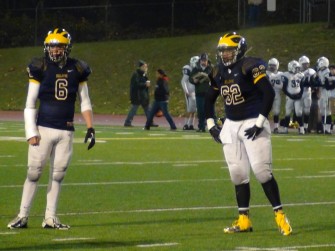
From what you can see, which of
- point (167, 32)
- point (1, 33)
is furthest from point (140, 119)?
point (1, 33)

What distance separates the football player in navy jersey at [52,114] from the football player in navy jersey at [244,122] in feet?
4.90

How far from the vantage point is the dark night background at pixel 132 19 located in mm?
52406

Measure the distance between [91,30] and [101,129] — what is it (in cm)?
2438

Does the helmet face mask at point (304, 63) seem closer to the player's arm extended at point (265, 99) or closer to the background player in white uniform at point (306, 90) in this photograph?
the background player in white uniform at point (306, 90)

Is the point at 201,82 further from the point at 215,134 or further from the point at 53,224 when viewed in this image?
the point at 53,224

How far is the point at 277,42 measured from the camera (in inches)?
1831

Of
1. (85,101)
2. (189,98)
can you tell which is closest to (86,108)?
(85,101)

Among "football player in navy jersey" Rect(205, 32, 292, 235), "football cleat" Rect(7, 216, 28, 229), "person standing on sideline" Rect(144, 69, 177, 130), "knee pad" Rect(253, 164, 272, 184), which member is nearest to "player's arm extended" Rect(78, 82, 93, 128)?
"football cleat" Rect(7, 216, 28, 229)

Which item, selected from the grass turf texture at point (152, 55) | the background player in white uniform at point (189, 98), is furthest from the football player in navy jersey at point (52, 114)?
the grass turf texture at point (152, 55)

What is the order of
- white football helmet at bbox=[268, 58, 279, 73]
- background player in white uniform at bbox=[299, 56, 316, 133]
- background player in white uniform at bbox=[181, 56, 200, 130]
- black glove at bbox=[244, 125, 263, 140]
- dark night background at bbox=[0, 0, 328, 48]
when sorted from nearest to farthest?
black glove at bbox=[244, 125, 263, 140] < background player in white uniform at bbox=[299, 56, 316, 133] < white football helmet at bbox=[268, 58, 279, 73] < background player in white uniform at bbox=[181, 56, 200, 130] < dark night background at bbox=[0, 0, 328, 48]

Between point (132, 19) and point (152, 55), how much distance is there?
22.6 ft

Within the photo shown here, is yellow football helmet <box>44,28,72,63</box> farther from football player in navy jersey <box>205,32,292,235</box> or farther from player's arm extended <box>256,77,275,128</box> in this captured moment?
player's arm extended <box>256,77,275,128</box>

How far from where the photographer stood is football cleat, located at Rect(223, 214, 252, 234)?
12.1 m

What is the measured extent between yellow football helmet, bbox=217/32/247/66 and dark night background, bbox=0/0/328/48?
39239mm
